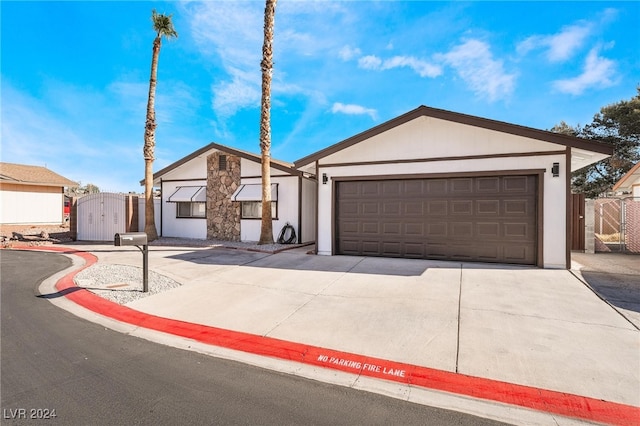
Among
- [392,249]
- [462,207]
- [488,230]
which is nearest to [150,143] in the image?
[392,249]

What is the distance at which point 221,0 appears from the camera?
1035cm

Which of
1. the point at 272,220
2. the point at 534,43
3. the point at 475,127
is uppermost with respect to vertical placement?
the point at 534,43

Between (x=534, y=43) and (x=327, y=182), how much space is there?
9.82 m

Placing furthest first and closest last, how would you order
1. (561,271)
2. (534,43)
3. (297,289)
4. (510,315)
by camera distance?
(534,43)
(561,271)
(297,289)
(510,315)

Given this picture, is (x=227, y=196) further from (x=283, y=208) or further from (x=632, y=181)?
(x=632, y=181)

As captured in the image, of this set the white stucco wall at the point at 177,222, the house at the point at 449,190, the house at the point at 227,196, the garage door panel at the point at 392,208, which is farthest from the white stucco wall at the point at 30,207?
the garage door panel at the point at 392,208

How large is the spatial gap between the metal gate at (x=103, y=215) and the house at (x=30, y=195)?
A: 6.36 meters

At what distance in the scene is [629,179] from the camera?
17.7 metres

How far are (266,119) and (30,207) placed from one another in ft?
59.8

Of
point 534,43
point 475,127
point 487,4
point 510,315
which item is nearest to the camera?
point 510,315

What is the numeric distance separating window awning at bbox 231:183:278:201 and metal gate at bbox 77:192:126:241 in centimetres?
653

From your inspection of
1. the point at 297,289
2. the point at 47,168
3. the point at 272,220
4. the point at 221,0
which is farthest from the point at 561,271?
the point at 47,168

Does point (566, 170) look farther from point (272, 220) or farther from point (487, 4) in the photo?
point (272, 220)

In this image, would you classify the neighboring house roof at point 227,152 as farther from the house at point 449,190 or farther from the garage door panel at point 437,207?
the garage door panel at point 437,207
